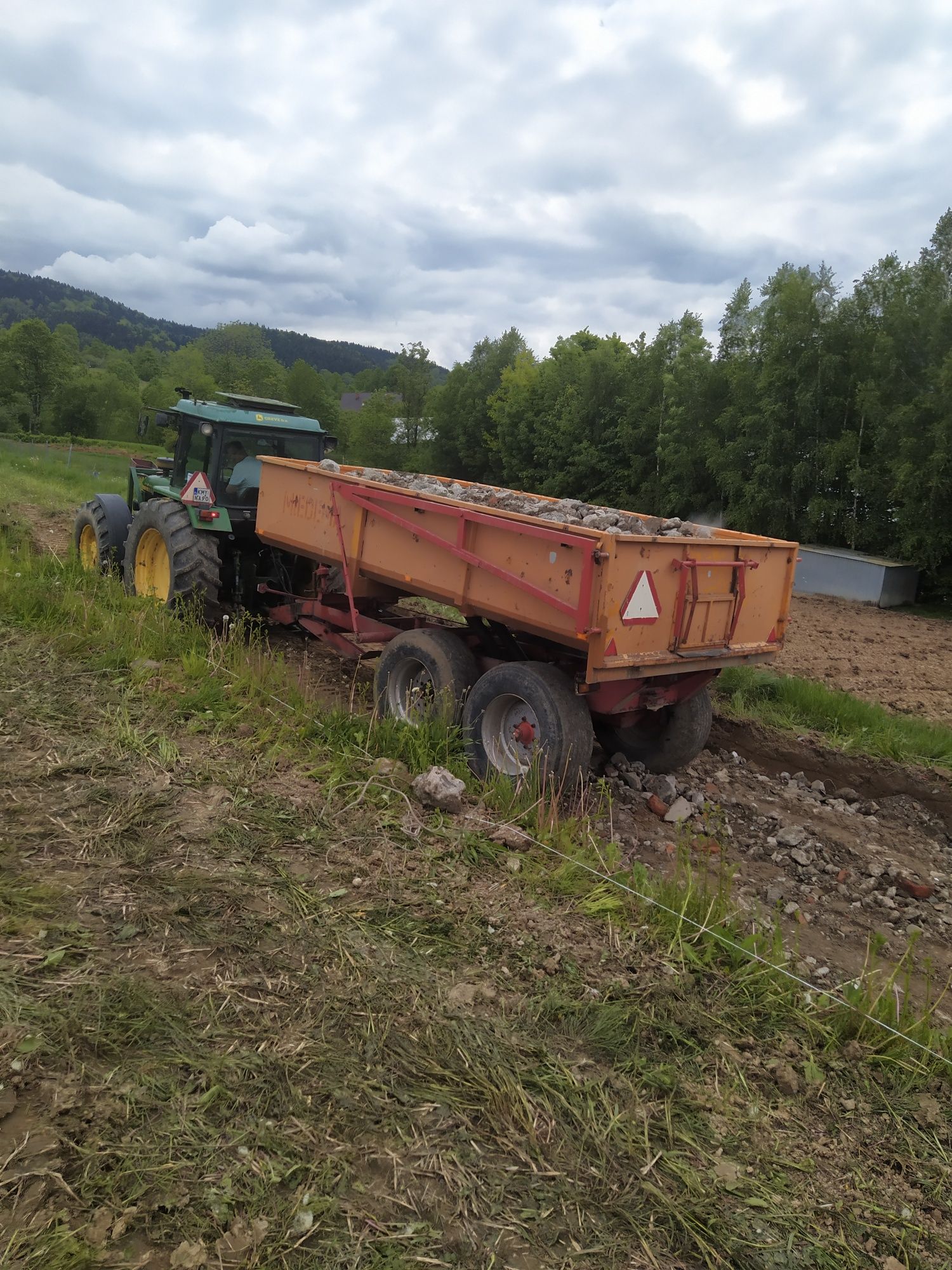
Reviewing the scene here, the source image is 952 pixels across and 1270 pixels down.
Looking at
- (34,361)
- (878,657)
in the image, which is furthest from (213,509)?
(34,361)

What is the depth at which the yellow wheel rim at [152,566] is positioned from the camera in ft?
27.1

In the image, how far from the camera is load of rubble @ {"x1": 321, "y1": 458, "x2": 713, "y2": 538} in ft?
18.6

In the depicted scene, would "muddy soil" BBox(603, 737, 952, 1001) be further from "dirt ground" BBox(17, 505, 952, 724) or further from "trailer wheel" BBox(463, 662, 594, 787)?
"dirt ground" BBox(17, 505, 952, 724)

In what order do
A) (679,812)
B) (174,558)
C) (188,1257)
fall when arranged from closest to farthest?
(188,1257) < (679,812) < (174,558)

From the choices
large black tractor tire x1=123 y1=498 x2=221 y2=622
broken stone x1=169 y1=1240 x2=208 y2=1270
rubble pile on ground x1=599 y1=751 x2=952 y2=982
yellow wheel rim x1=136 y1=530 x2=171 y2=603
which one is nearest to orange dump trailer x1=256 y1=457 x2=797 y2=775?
rubble pile on ground x1=599 y1=751 x2=952 y2=982

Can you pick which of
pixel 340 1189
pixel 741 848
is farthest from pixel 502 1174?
pixel 741 848

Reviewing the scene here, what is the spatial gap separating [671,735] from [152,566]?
5.13 meters

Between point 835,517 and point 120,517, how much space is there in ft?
57.0

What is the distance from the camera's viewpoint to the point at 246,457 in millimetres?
8242

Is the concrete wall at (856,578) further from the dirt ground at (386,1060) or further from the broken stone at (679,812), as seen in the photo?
the dirt ground at (386,1060)

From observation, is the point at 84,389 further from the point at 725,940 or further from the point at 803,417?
the point at 725,940

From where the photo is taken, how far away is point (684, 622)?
5203 millimetres

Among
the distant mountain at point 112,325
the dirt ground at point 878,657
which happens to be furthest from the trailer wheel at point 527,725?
the distant mountain at point 112,325

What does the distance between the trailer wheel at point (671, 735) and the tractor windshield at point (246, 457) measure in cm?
410
